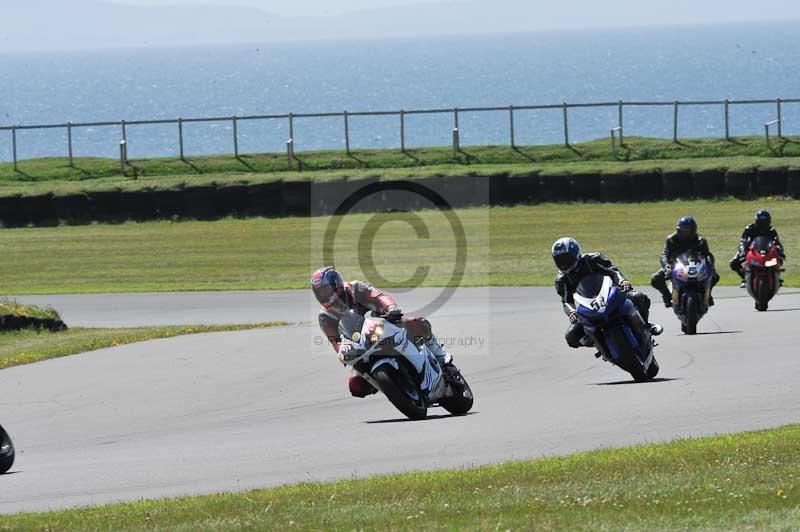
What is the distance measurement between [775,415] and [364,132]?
118640 millimetres

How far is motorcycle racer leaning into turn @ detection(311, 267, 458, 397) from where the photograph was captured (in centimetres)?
1307

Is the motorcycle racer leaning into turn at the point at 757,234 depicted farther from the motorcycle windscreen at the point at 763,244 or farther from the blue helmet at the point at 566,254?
the blue helmet at the point at 566,254

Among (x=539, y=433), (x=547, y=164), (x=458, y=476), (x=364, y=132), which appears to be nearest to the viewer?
(x=458, y=476)

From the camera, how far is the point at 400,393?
13.2 metres

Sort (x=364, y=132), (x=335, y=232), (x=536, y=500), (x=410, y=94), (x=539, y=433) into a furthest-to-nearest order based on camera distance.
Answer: (x=410, y=94), (x=364, y=132), (x=335, y=232), (x=539, y=433), (x=536, y=500)

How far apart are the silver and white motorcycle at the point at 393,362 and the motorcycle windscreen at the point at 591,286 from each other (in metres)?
1.95

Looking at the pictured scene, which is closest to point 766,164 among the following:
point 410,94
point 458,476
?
point 458,476

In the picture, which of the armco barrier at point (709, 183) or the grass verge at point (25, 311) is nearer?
the grass verge at point (25, 311)

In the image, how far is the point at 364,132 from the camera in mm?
130625

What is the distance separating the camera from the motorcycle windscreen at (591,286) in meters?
14.8

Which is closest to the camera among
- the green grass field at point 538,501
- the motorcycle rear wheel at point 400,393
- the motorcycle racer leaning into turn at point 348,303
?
the green grass field at point 538,501

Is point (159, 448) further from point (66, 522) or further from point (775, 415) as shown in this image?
point (775, 415)

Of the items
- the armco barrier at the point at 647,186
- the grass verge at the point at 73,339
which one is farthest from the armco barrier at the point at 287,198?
the grass verge at the point at 73,339

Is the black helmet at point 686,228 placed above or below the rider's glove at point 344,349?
above
